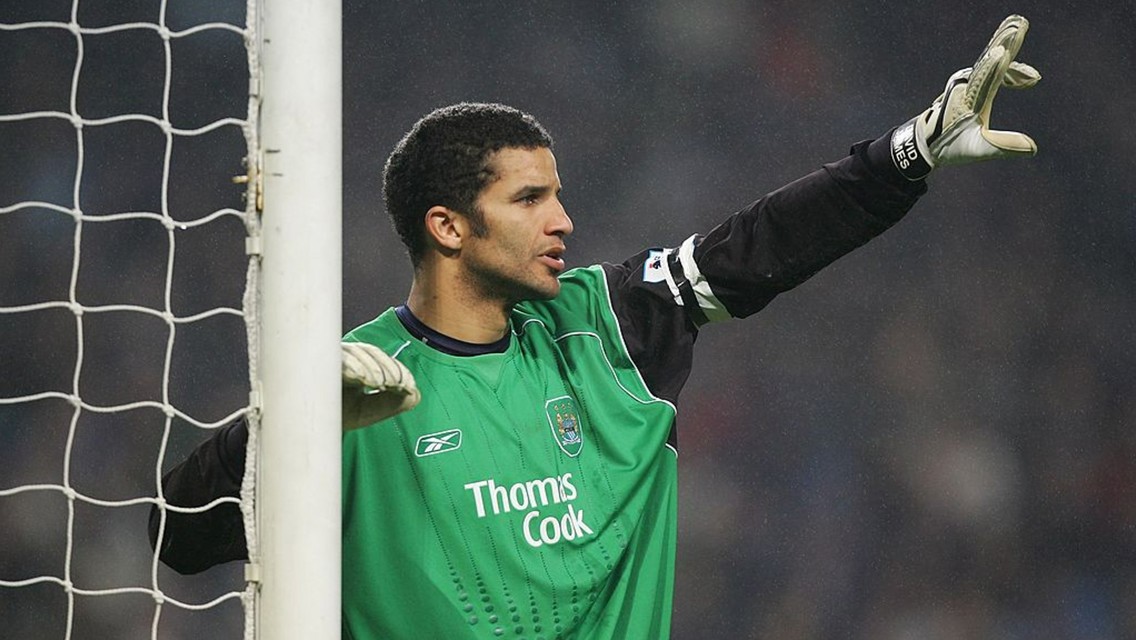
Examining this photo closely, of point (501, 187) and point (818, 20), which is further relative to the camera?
point (818, 20)

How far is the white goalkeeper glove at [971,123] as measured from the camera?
1741 millimetres

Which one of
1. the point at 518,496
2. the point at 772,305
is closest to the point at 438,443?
the point at 518,496

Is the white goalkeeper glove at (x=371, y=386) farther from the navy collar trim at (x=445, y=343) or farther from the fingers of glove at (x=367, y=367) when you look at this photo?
the navy collar trim at (x=445, y=343)

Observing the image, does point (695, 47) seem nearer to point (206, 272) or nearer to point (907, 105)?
point (907, 105)

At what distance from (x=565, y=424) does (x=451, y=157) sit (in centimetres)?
41

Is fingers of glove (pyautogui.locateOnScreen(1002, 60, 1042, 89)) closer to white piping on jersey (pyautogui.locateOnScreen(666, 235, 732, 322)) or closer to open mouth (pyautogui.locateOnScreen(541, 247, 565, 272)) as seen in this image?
white piping on jersey (pyautogui.locateOnScreen(666, 235, 732, 322))

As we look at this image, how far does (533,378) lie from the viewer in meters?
1.93

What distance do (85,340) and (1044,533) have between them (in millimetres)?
2540

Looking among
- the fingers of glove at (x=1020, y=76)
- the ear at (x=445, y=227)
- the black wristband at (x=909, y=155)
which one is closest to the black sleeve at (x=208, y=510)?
the ear at (x=445, y=227)

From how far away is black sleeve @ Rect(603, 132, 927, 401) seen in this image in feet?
6.21

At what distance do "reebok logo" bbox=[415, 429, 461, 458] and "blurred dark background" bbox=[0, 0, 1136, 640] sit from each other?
72.7 inches

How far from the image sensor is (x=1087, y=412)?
385 cm

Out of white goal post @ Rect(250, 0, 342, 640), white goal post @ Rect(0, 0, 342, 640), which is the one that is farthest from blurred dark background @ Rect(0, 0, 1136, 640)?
white goal post @ Rect(250, 0, 342, 640)

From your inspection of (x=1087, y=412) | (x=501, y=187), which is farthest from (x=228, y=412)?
(x=1087, y=412)
